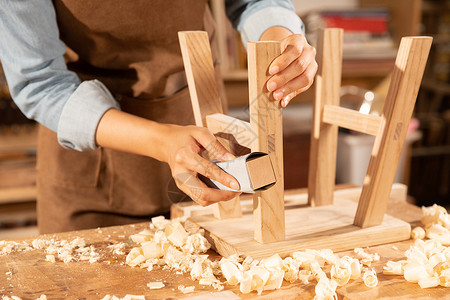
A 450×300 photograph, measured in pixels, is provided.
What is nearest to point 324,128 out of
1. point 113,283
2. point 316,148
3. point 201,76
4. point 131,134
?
point 316,148

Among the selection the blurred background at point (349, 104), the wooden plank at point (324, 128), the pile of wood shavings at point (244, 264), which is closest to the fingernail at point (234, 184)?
the pile of wood shavings at point (244, 264)

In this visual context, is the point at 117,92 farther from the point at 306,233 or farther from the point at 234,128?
the point at 306,233

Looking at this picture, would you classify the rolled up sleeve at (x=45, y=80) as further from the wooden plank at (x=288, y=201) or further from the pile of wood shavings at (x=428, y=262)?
the pile of wood shavings at (x=428, y=262)

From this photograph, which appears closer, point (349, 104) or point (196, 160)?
point (196, 160)

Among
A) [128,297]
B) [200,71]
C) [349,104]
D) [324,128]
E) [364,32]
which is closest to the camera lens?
[128,297]

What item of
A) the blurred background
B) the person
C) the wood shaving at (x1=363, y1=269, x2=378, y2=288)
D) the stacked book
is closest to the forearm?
the person

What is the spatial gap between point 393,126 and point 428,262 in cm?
23

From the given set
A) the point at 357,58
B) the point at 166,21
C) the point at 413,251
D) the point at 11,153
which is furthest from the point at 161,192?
the point at 357,58

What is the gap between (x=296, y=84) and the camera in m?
0.80

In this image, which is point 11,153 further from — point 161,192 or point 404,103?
point 404,103

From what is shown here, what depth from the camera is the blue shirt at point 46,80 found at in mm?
881

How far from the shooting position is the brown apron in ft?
3.42

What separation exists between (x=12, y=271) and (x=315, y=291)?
456mm

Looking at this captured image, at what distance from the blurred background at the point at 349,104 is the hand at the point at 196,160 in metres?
1.09
